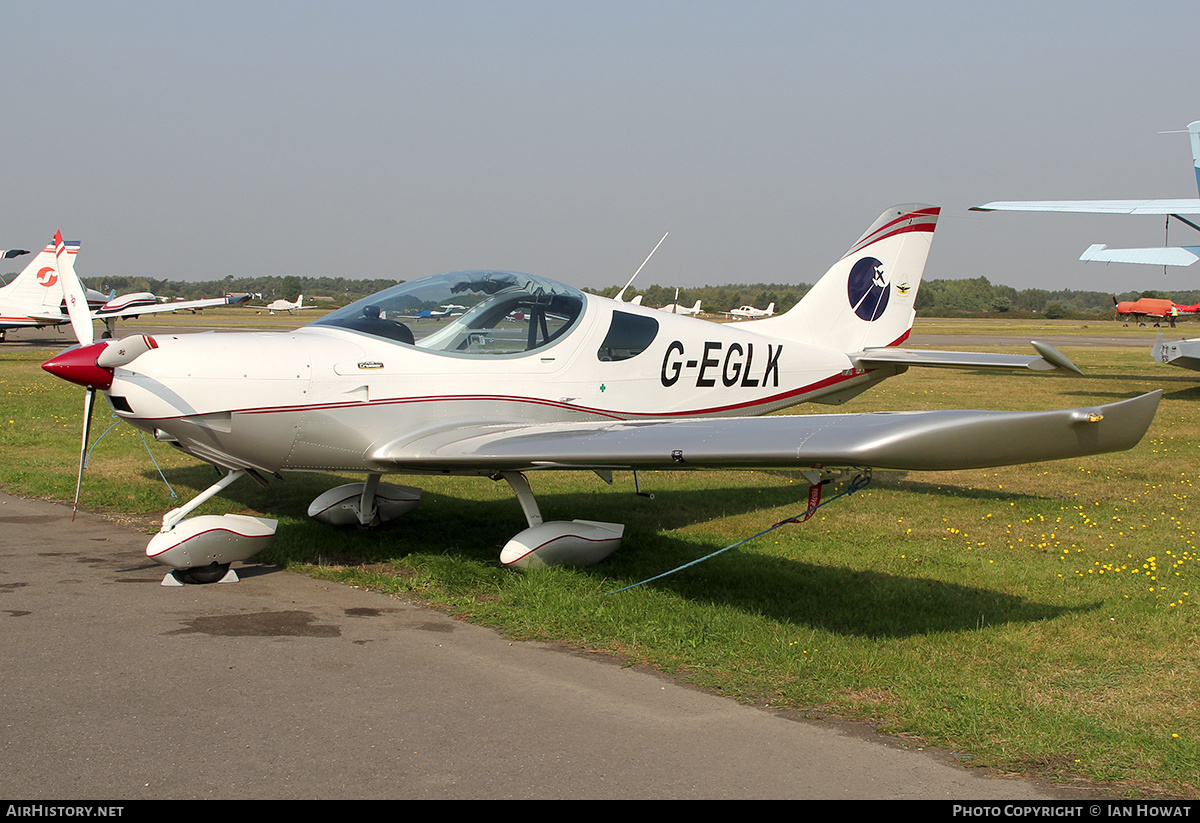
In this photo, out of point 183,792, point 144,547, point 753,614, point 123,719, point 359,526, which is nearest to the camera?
point 183,792

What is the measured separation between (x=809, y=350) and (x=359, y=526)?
4434mm

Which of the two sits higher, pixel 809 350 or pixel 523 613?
pixel 809 350

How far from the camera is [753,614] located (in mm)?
5355

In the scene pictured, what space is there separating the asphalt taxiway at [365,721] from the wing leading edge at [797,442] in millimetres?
1058

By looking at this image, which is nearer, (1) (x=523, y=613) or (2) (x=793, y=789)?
(2) (x=793, y=789)

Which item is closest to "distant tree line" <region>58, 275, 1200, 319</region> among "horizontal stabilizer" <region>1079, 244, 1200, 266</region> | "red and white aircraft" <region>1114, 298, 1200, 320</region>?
"red and white aircraft" <region>1114, 298, 1200, 320</region>

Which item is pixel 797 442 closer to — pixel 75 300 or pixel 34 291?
pixel 75 300

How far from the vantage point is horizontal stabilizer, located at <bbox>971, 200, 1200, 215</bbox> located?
18156mm

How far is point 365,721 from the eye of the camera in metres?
3.89

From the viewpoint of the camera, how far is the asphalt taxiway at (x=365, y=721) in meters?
3.31

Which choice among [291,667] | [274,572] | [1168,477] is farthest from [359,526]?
[1168,477]

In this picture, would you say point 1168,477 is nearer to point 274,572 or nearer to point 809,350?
point 809,350

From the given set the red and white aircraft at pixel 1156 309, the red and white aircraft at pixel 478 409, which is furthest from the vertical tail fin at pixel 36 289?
the red and white aircraft at pixel 1156 309

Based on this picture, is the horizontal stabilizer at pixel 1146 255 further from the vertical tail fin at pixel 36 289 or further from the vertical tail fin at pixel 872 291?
the vertical tail fin at pixel 36 289
